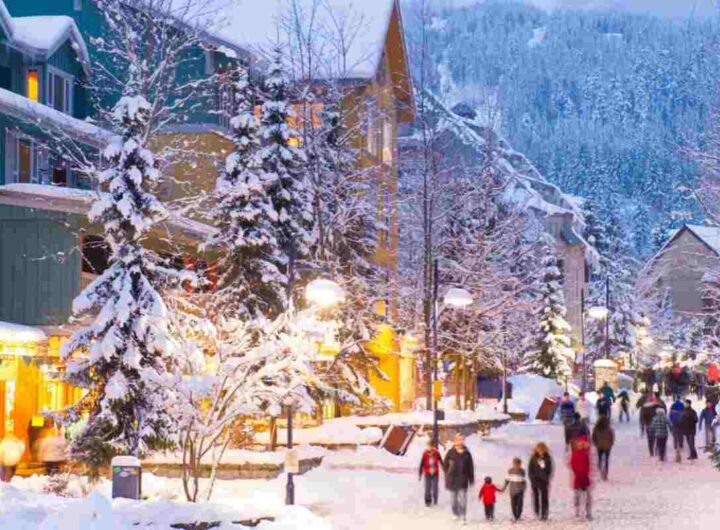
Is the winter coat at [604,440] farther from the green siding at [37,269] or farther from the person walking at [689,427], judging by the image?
the green siding at [37,269]

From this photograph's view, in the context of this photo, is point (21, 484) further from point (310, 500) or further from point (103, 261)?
point (103, 261)

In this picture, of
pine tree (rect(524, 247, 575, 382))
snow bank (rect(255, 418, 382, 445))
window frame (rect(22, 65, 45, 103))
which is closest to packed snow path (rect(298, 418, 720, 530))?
snow bank (rect(255, 418, 382, 445))

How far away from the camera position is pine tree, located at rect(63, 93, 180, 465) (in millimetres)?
25719

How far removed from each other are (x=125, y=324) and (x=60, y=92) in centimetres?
1155

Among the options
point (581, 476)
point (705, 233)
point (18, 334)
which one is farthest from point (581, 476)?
point (705, 233)

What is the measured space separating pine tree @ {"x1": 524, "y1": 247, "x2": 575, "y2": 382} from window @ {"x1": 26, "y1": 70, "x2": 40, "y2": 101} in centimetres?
4535

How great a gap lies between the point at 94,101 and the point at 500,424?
21.3 meters

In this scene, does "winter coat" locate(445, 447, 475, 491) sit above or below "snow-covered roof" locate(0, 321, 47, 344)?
below

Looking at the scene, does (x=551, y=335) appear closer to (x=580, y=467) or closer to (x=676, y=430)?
(x=676, y=430)

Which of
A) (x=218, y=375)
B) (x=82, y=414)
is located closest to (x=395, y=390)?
(x=82, y=414)

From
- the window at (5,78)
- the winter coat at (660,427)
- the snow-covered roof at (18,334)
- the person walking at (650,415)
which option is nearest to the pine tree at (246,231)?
the snow-covered roof at (18,334)

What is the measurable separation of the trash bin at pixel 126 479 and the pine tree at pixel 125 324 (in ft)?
17.2

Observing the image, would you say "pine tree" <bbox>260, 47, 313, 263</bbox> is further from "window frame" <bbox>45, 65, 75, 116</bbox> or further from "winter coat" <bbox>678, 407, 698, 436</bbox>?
"winter coat" <bbox>678, 407, 698, 436</bbox>

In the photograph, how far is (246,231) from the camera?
1336 inches
